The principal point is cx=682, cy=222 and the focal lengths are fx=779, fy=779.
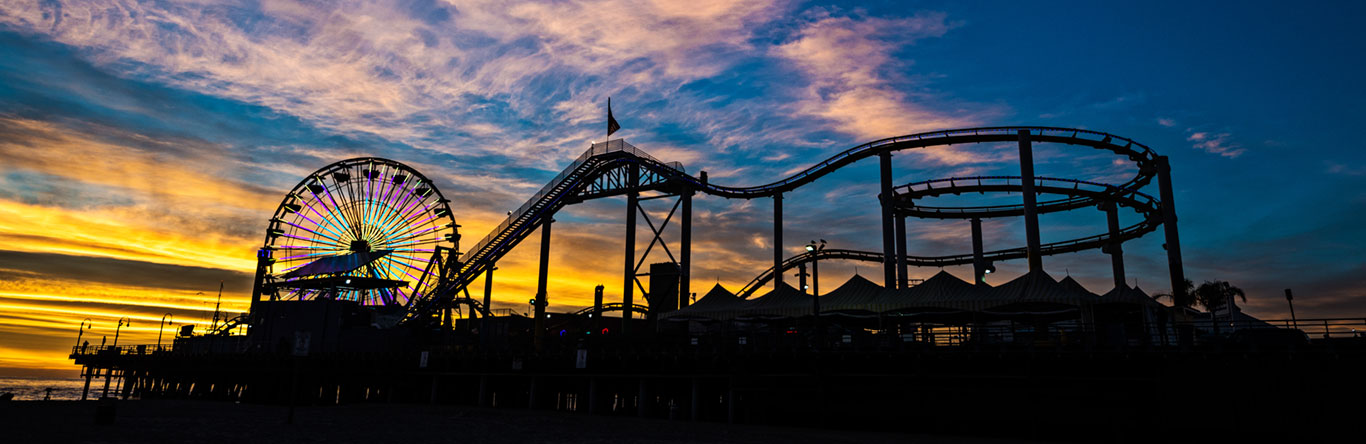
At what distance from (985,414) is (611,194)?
3029cm

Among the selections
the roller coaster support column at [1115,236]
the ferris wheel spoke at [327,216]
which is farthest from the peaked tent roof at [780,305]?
the ferris wheel spoke at [327,216]

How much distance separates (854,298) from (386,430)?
17.8 m

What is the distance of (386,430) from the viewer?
2500cm

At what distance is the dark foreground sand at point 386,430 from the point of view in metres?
21.6

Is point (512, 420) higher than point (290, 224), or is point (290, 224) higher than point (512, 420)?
point (290, 224)

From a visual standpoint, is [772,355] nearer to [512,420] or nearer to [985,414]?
[985,414]

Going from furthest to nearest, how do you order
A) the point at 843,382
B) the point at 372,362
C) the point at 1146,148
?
the point at 372,362
the point at 1146,148
the point at 843,382

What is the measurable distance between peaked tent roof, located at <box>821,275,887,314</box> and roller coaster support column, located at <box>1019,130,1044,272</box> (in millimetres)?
8026

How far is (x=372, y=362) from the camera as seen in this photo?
4466 centimetres

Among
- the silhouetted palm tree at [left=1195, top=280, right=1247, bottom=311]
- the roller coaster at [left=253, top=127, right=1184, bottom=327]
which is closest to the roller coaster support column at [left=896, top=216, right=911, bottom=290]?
the roller coaster at [left=253, top=127, right=1184, bottom=327]

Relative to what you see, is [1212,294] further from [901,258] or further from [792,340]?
[792,340]

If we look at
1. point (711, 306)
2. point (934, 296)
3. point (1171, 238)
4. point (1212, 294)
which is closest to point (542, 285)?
point (711, 306)

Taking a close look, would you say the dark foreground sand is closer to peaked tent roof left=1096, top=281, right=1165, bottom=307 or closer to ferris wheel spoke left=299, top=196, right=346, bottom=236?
peaked tent roof left=1096, top=281, right=1165, bottom=307

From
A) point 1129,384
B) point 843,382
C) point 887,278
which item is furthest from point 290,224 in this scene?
point 1129,384
